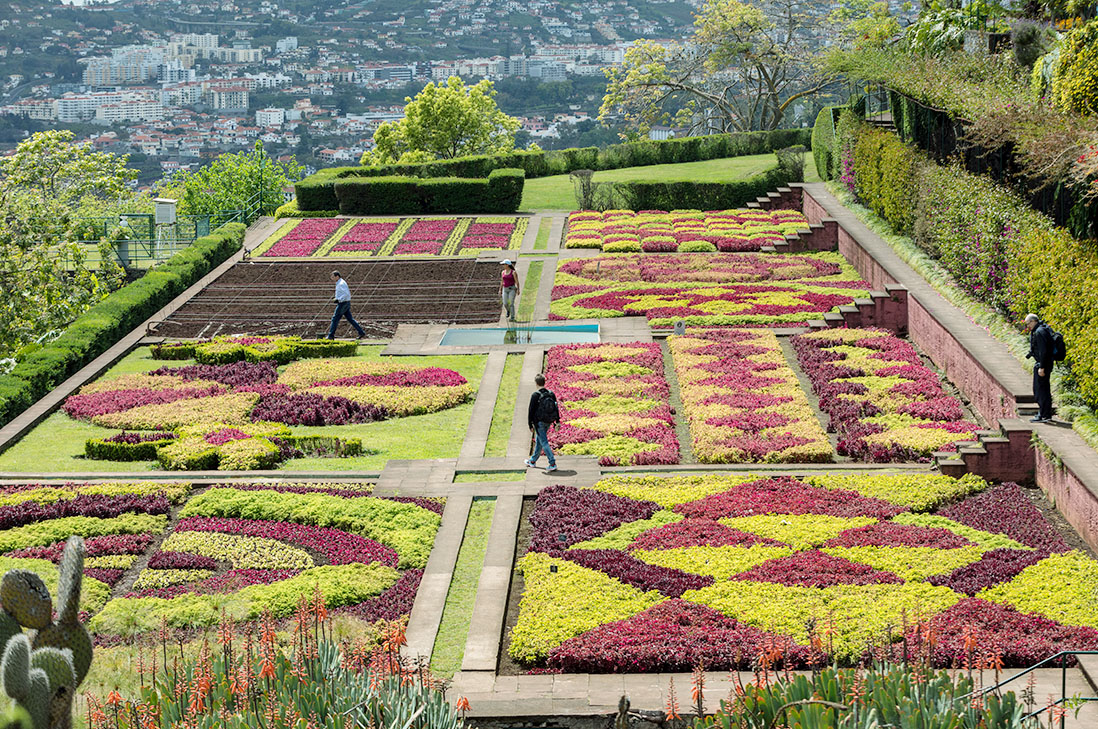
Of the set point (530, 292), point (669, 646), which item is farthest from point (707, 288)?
point (669, 646)

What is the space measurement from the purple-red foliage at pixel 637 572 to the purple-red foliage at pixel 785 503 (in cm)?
195

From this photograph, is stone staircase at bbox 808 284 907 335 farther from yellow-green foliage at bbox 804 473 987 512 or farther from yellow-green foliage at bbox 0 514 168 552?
yellow-green foliage at bbox 0 514 168 552

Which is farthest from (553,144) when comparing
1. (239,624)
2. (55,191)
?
(239,624)

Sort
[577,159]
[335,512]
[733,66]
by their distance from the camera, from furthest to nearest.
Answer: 1. [733,66]
2. [577,159]
3. [335,512]

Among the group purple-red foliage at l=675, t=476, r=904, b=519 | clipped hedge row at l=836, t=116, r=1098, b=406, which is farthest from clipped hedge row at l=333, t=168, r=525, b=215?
purple-red foliage at l=675, t=476, r=904, b=519

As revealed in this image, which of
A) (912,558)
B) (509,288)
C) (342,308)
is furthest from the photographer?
(509,288)

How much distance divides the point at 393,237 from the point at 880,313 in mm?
21172

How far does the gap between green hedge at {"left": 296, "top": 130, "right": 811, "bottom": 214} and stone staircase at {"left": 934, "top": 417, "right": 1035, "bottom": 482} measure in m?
36.2

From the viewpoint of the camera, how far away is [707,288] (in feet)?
112

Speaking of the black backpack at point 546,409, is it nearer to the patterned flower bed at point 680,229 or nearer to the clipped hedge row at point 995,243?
the clipped hedge row at point 995,243

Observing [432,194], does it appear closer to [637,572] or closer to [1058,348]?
[1058,348]

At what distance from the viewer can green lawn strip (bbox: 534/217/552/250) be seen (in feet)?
141

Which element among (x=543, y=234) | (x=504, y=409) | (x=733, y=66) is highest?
(x=733, y=66)

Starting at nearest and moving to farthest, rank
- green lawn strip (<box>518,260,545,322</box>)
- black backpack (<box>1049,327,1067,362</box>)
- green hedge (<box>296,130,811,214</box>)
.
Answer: black backpack (<box>1049,327,1067,362</box>) → green lawn strip (<box>518,260,545,322</box>) → green hedge (<box>296,130,811,214</box>)
